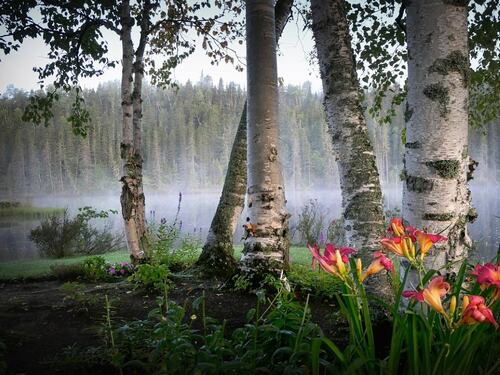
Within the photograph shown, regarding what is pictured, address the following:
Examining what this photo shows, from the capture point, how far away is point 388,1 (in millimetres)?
4375

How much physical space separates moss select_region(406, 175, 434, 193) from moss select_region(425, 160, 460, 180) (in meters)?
0.07

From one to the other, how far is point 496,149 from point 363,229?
69.2 m

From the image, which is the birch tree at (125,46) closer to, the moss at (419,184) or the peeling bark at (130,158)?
the peeling bark at (130,158)

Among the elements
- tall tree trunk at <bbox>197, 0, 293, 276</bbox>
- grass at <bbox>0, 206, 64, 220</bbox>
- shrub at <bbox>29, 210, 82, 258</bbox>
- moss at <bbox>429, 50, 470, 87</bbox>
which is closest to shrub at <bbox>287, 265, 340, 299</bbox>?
tall tree trunk at <bbox>197, 0, 293, 276</bbox>

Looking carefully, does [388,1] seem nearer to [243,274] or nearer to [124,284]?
[243,274]

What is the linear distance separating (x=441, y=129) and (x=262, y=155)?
6.34 feet

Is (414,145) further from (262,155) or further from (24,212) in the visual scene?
(24,212)

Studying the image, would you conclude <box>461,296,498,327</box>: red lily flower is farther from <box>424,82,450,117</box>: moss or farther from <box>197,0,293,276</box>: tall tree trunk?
<box>197,0,293,276</box>: tall tree trunk

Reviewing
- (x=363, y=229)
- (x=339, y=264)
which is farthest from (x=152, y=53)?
(x=339, y=264)

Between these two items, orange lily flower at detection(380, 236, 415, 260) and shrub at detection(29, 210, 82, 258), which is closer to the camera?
orange lily flower at detection(380, 236, 415, 260)

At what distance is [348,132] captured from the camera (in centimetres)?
279

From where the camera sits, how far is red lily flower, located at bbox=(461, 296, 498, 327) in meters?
0.92

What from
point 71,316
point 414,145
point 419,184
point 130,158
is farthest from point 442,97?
point 130,158

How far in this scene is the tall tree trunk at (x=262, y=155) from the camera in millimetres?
3479
